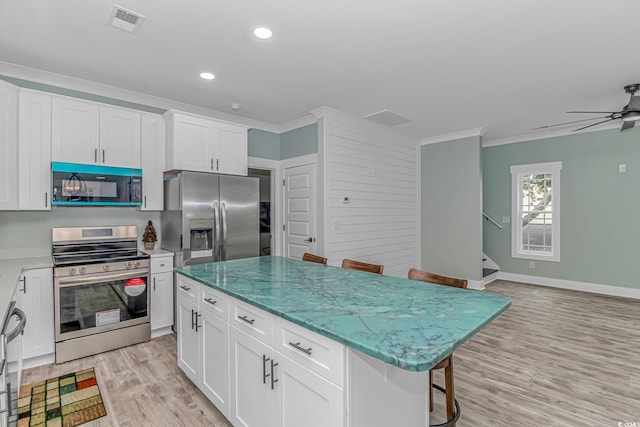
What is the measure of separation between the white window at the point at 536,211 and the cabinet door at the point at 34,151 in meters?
7.15

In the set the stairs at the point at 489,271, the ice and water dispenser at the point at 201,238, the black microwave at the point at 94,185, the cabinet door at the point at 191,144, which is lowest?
the stairs at the point at 489,271

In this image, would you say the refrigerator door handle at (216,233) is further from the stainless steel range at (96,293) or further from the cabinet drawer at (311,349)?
the cabinet drawer at (311,349)

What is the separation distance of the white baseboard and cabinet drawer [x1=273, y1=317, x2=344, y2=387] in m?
6.17

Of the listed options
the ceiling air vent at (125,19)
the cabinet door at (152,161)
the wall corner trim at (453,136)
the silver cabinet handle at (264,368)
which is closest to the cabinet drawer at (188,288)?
the silver cabinet handle at (264,368)

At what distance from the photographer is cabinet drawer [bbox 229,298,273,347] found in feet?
5.32

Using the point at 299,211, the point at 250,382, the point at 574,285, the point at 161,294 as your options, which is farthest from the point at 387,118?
the point at 574,285

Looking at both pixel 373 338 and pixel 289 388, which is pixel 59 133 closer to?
pixel 289 388

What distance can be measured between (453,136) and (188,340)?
17.2 ft

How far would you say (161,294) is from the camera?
3492mm

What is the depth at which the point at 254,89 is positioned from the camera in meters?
3.63

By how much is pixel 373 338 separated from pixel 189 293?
1.70m

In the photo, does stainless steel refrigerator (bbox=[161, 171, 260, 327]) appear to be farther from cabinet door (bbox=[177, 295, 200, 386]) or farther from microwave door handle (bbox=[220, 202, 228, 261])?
cabinet door (bbox=[177, 295, 200, 386])

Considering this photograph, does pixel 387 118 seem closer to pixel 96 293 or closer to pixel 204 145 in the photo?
pixel 204 145

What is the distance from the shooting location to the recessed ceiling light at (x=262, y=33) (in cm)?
244
